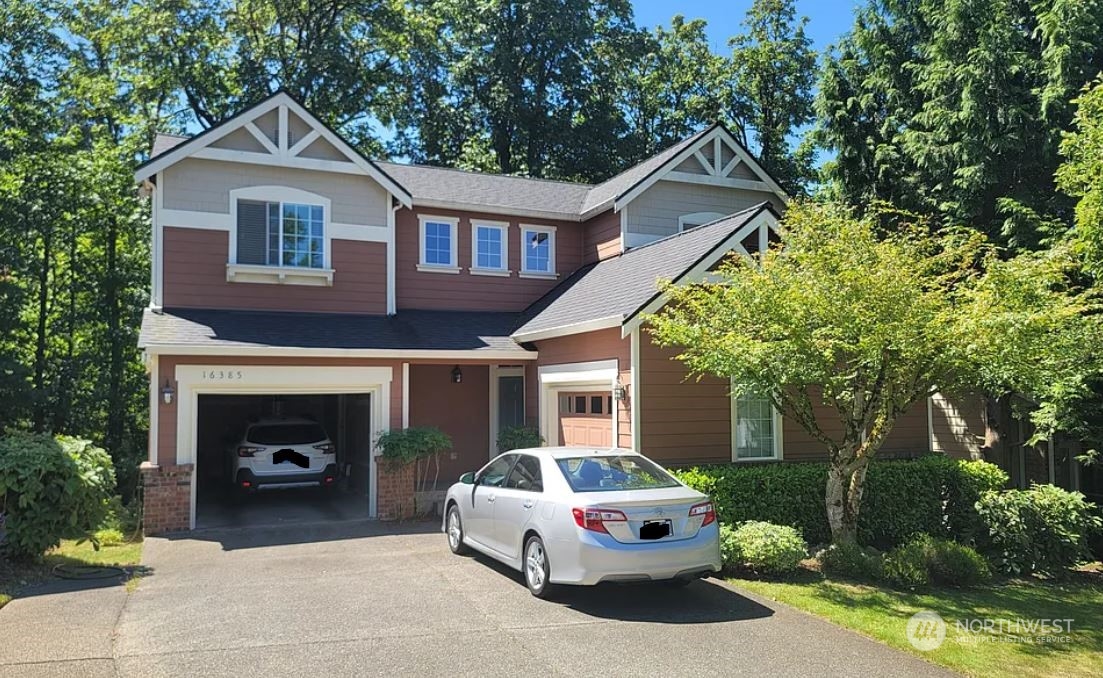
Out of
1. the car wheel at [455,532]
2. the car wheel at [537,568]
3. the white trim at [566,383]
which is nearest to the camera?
the car wheel at [537,568]

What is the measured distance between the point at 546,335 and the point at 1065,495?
27.7 feet

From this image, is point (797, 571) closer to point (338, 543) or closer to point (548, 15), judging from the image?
point (338, 543)

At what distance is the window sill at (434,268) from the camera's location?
17.0 m

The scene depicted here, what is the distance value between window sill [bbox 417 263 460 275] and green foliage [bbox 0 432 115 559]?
820 centimetres

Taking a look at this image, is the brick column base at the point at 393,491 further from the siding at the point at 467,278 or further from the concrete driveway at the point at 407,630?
the siding at the point at 467,278

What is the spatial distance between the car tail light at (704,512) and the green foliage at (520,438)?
6541 millimetres

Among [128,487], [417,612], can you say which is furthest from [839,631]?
[128,487]

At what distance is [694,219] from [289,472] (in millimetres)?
10470

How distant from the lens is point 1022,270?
29.8 ft

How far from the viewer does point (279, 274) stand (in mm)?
14844

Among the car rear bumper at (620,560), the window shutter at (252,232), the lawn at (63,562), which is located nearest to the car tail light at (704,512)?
the car rear bumper at (620,560)

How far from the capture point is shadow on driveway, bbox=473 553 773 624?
741cm

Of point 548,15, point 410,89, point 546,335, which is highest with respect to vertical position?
point 548,15

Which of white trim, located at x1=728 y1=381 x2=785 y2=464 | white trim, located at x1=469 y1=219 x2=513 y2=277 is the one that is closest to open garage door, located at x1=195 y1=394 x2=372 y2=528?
white trim, located at x1=469 y1=219 x2=513 y2=277
